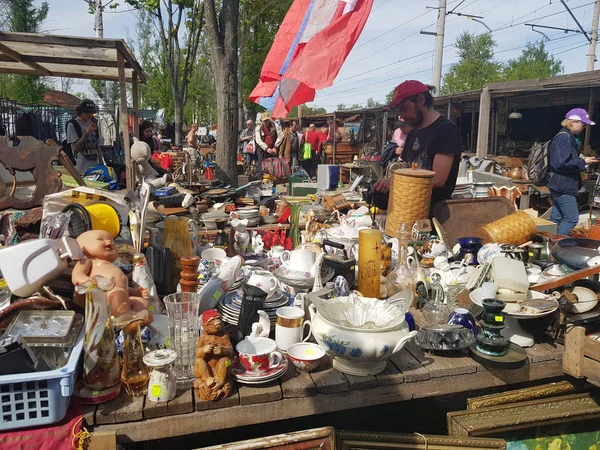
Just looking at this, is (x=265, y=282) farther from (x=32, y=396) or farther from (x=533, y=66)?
(x=533, y=66)

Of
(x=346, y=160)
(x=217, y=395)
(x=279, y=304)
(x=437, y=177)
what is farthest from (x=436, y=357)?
(x=346, y=160)

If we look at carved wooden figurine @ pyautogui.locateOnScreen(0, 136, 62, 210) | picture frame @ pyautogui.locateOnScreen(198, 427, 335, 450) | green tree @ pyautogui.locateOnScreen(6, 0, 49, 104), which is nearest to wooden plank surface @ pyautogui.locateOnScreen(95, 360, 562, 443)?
picture frame @ pyautogui.locateOnScreen(198, 427, 335, 450)

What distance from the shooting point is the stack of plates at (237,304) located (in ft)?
9.22

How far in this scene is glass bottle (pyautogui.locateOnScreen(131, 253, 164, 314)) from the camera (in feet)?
9.26

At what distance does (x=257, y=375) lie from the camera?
2254 millimetres

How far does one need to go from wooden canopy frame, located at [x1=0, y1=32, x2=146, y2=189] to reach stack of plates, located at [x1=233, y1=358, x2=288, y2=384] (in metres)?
3.22

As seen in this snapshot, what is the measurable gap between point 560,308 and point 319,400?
1.53 meters

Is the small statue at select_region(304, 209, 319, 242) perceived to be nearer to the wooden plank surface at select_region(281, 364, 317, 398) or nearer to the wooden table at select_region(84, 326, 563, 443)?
the wooden table at select_region(84, 326, 563, 443)

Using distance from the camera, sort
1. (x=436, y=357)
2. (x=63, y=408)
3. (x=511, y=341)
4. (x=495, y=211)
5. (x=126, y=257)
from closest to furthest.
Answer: (x=63, y=408) < (x=436, y=357) < (x=511, y=341) < (x=126, y=257) < (x=495, y=211)

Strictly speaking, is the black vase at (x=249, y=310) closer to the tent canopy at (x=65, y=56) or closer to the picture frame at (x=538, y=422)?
the picture frame at (x=538, y=422)

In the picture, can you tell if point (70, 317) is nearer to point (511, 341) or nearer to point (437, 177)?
point (511, 341)

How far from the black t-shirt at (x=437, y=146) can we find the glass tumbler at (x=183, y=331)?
9.70 feet

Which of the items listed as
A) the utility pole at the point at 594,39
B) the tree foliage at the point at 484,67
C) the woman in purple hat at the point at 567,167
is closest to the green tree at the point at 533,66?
the tree foliage at the point at 484,67

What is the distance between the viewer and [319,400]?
2305 mm
